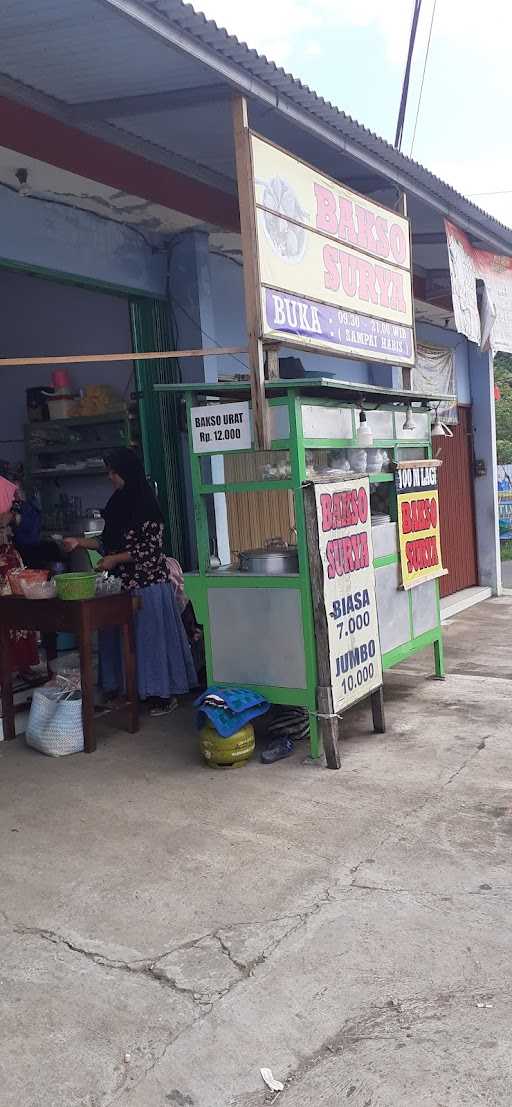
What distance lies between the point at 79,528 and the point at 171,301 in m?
2.25

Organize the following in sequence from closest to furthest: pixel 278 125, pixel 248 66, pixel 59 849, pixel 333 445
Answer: pixel 59 849, pixel 248 66, pixel 333 445, pixel 278 125

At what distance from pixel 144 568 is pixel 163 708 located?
1019 millimetres

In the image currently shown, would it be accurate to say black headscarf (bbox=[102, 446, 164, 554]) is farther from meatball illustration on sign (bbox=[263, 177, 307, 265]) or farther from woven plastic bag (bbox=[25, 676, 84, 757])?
meatball illustration on sign (bbox=[263, 177, 307, 265])

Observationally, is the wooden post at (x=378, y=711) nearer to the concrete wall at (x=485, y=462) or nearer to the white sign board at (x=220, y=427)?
the white sign board at (x=220, y=427)

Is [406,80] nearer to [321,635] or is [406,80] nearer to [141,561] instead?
[141,561]

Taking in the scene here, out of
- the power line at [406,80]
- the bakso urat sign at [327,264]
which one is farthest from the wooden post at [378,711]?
the power line at [406,80]

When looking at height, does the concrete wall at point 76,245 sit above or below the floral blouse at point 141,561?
above

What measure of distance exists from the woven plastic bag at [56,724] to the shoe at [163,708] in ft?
2.48

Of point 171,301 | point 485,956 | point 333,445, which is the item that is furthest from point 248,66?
point 485,956

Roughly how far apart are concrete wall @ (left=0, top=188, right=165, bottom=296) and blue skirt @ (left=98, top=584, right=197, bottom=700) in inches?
88.2

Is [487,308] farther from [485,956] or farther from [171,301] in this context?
[485,956]

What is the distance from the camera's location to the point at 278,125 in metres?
5.83

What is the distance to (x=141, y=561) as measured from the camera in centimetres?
583

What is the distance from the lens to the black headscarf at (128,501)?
5.85m
